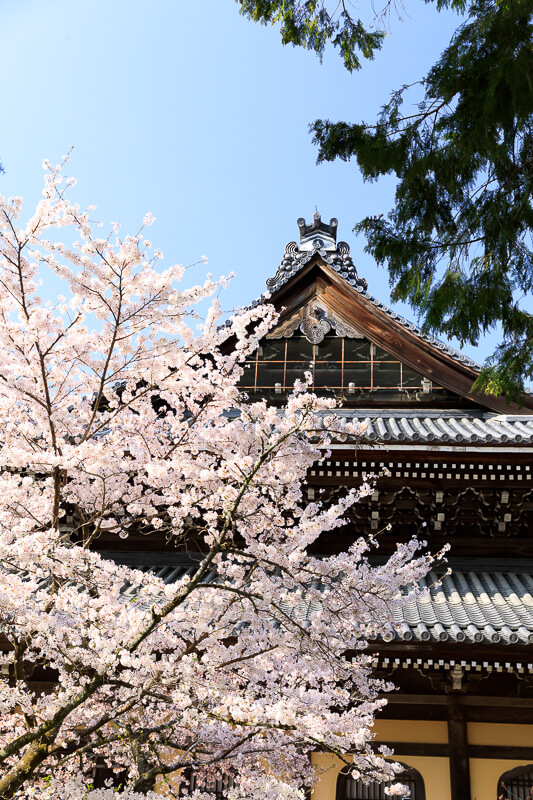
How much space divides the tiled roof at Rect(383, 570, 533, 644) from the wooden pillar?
885 millimetres

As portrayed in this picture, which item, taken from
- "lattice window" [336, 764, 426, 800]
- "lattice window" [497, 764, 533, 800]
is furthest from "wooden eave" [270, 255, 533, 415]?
"lattice window" [336, 764, 426, 800]

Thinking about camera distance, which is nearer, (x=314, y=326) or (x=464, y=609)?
(x=464, y=609)

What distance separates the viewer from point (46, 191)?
162 inches

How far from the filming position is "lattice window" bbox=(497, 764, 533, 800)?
5.52 m

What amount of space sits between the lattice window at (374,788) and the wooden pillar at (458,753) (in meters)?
0.30

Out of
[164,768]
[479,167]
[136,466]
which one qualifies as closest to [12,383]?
[136,466]

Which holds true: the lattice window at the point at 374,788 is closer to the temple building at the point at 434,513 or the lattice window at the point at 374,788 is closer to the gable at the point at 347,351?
the temple building at the point at 434,513

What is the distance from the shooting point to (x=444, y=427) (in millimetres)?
7672

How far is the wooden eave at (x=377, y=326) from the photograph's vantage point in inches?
342

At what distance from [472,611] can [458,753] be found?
3.99 feet

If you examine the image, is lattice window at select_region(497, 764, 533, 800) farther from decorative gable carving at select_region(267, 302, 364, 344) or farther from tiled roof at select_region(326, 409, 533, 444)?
decorative gable carving at select_region(267, 302, 364, 344)

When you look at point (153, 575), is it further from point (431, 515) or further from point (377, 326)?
point (377, 326)

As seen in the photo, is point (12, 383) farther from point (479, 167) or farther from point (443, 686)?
point (443, 686)

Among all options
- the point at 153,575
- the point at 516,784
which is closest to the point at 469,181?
the point at 153,575
